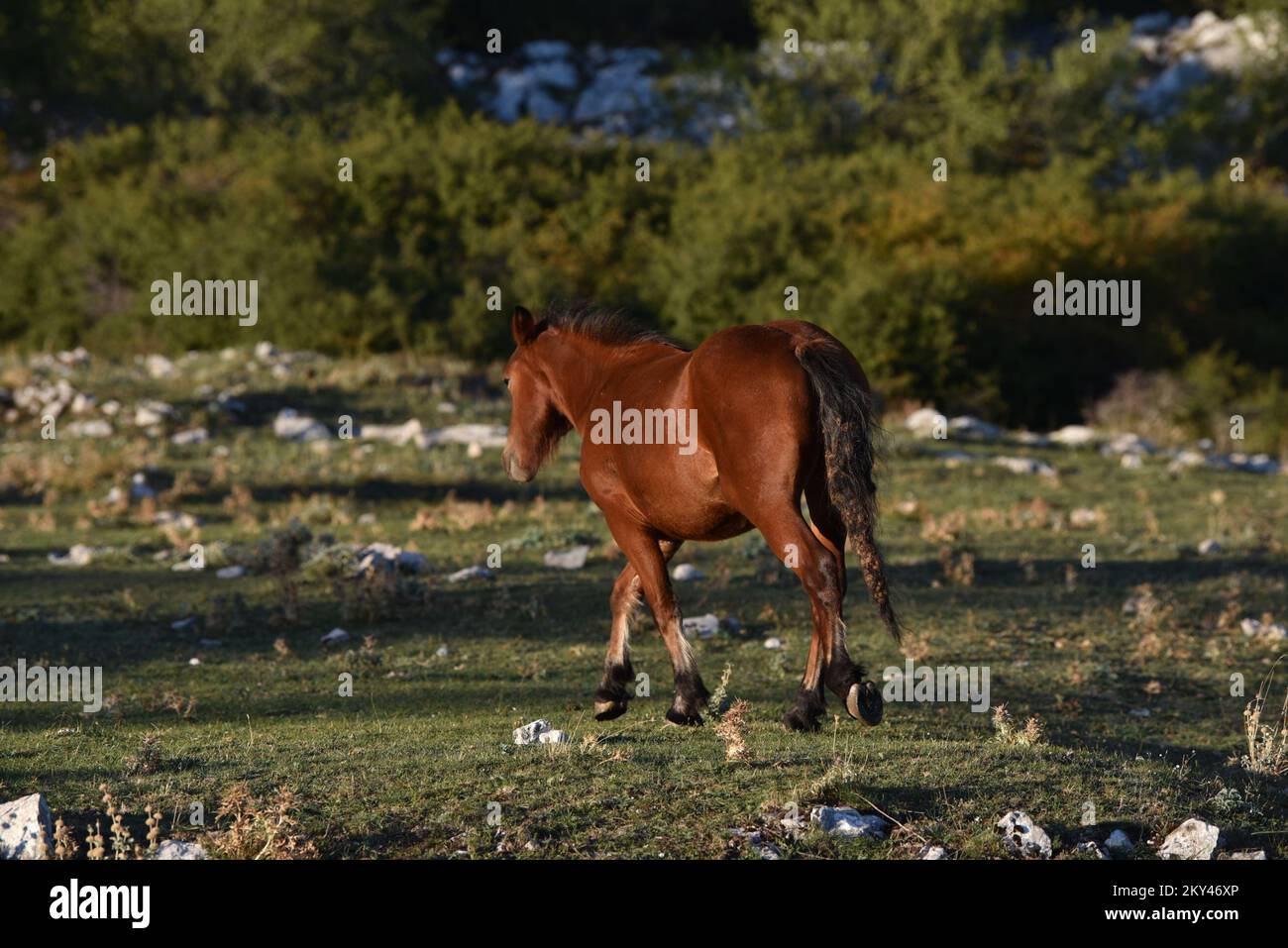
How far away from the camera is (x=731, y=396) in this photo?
8.51 meters

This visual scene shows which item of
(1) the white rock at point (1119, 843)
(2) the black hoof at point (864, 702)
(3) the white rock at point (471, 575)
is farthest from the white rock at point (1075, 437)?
(1) the white rock at point (1119, 843)

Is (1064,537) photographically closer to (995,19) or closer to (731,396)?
(731,396)

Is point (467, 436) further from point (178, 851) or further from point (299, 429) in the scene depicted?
point (178, 851)

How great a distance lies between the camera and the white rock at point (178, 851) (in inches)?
269

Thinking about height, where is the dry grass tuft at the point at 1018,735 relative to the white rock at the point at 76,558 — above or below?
below

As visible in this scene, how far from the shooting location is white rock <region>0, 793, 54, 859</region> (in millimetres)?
6910

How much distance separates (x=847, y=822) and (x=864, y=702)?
0.94 meters

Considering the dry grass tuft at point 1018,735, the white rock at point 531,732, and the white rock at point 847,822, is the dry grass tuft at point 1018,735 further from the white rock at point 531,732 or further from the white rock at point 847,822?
the white rock at point 531,732

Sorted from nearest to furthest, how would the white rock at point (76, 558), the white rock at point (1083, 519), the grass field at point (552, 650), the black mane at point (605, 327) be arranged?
the grass field at point (552, 650) → the black mane at point (605, 327) → the white rock at point (76, 558) → the white rock at point (1083, 519)

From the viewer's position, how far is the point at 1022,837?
723 centimetres

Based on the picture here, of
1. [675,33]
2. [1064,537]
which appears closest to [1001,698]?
[1064,537]

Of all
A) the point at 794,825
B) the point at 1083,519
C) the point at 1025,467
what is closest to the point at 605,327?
the point at 794,825

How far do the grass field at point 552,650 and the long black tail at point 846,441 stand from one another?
1.28 meters
